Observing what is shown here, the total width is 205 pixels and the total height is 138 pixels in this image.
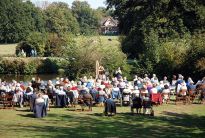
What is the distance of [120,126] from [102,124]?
0.79 meters

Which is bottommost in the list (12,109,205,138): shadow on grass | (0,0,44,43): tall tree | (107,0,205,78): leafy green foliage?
(12,109,205,138): shadow on grass

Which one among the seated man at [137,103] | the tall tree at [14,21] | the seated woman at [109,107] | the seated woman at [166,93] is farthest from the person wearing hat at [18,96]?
the tall tree at [14,21]

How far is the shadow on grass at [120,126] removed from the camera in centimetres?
1565

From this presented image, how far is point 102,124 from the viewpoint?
1728 cm

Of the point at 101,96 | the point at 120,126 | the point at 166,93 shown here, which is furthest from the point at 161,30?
the point at 120,126

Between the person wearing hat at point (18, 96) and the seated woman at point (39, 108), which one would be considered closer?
the seated woman at point (39, 108)

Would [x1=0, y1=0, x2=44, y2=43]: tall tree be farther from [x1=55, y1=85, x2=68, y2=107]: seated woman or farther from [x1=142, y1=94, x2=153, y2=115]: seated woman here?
[x1=142, y1=94, x2=153, y2=115]: seated woman

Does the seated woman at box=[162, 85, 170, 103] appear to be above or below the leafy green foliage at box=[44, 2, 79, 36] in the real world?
below

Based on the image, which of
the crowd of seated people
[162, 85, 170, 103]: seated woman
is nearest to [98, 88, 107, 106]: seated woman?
the crowd of seated people

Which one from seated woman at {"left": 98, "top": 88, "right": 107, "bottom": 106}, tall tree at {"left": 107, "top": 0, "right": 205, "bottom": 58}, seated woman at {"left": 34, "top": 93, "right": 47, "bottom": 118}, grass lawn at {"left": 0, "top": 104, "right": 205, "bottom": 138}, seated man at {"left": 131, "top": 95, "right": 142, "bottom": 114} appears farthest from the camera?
tall tree at {"left": 107, "top": 0, "right": 205, "bottom": 58}

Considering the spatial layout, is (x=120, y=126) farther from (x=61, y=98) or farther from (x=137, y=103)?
(x=61, y=98)

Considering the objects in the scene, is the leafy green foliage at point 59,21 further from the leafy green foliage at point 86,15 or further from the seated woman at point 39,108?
the seated woman at point 39,108

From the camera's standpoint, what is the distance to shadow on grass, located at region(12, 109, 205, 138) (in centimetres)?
1565

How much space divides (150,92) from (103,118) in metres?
3.78
